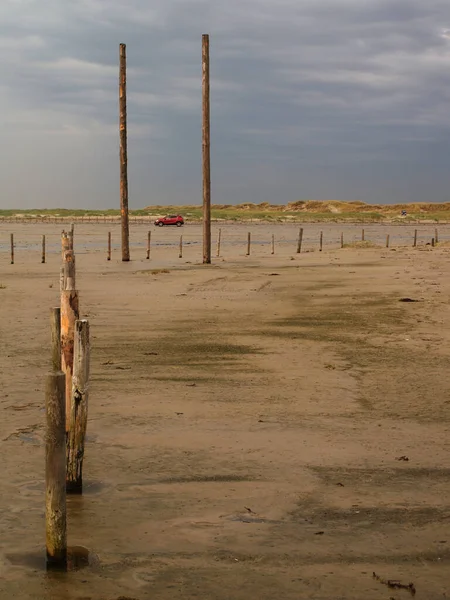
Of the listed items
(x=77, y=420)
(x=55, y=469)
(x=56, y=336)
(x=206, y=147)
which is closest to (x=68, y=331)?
(x=56, y=336)

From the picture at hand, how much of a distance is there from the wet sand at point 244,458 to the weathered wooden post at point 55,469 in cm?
16

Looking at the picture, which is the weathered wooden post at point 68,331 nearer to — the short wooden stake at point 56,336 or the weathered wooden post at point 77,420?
the short wooden stake at point 56,336

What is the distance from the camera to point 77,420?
7.22 meters

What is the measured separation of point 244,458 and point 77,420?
1571 mm

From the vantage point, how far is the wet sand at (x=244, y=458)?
5660 millimetres

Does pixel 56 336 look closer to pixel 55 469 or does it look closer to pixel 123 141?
pixel 55 469

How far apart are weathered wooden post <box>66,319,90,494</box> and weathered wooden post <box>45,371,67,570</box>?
1.45 meters

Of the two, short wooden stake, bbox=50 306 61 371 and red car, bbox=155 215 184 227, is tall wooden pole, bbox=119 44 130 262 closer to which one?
short wooden stake, bbox=50 306 61 371

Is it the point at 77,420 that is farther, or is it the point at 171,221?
the point at 171,221

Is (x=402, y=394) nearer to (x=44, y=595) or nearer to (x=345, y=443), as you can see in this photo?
(x=345, y=443)

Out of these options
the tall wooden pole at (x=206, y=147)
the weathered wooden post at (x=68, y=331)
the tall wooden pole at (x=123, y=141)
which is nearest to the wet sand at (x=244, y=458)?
the weathered wooden post at (x=68, y=331)

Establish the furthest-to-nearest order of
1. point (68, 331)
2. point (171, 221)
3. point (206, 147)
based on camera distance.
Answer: point (171, 221)
point (206, 147)
point (68, 331)

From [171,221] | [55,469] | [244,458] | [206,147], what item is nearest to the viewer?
[55,469]

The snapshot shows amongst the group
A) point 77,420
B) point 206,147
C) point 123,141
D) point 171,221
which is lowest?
point 171,221
